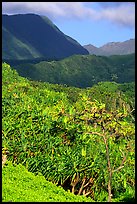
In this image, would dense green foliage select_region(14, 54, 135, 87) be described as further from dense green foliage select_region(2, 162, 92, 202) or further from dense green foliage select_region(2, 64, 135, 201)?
dense green foliage select_region(2, 162, 92, 202)

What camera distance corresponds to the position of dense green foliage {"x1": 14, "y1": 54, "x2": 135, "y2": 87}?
511 ft

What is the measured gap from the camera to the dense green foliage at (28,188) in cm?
751

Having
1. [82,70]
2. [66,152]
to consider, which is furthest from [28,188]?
[82,70]

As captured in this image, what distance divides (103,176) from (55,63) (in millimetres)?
152657

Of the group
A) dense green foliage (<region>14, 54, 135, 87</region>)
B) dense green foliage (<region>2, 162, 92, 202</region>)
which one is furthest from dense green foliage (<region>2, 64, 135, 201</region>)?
dense green foliage (<region>14, 54, 135, 87</region>)

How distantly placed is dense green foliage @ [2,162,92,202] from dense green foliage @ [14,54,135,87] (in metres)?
141

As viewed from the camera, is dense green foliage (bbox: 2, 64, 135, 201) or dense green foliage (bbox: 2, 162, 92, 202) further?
dense green foliage (bbox: 2, 64, 135, 201)

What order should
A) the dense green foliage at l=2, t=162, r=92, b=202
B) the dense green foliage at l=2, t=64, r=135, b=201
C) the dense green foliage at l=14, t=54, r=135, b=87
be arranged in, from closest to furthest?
the dense green foliage at l=2, t=162, r=92, b=202
the dense green foliage at l=2, t=64, r=135, b=201
the dense green foliage at l=14, t=54, r=135, b=87

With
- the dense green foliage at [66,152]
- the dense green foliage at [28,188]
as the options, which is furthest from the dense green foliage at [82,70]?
the dense green foliage at [28,188]

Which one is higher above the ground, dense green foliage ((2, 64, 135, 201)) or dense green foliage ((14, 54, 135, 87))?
dense green foliage ((14, 54, 135, 87))

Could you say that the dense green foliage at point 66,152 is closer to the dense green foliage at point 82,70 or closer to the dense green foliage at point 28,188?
the dense green foliage at point 28,188

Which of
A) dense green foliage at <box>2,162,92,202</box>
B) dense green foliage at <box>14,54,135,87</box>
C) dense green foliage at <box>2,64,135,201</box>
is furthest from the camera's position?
dense green foliage at <box>14,54,135,87</box>

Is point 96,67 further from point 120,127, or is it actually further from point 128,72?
point 120,127

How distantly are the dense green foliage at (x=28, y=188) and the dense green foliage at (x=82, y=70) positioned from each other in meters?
141
